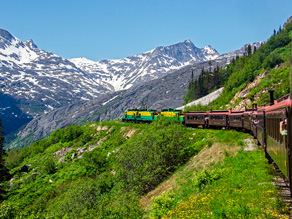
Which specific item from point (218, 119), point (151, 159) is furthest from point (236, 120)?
point (151, 159)

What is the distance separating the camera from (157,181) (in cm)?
2962

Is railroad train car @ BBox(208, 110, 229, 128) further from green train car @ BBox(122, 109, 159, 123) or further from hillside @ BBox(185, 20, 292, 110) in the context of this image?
hillside @ BBox(185, 20, 292, 110)

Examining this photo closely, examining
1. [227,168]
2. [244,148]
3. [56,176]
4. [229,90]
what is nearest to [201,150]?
[244,148]

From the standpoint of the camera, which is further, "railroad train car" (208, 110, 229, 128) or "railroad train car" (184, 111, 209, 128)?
"railroad train car" (184, 111, 209, 128)

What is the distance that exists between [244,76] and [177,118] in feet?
189

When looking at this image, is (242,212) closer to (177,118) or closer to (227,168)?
(227,168)

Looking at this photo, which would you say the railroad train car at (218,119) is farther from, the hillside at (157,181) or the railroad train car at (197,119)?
the hillside at (157,181)

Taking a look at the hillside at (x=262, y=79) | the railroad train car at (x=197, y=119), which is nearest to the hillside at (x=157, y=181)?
the railroad train car at (x=197, y=119)

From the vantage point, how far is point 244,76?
10338 cm

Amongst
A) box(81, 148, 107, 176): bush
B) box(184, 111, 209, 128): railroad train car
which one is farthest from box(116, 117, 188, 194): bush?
box(184, 111, 209, 128): railroad train car

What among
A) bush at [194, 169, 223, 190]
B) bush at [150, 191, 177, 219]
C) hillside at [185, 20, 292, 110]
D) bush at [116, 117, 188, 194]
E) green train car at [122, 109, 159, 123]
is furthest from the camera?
hillside at [185, 20, 292, 110]

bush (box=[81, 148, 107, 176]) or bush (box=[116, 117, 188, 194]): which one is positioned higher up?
bush (box=[116, 117, 188, 194])

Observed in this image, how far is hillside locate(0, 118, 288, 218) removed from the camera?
42.7 feet

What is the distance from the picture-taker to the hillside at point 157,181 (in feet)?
42.7
